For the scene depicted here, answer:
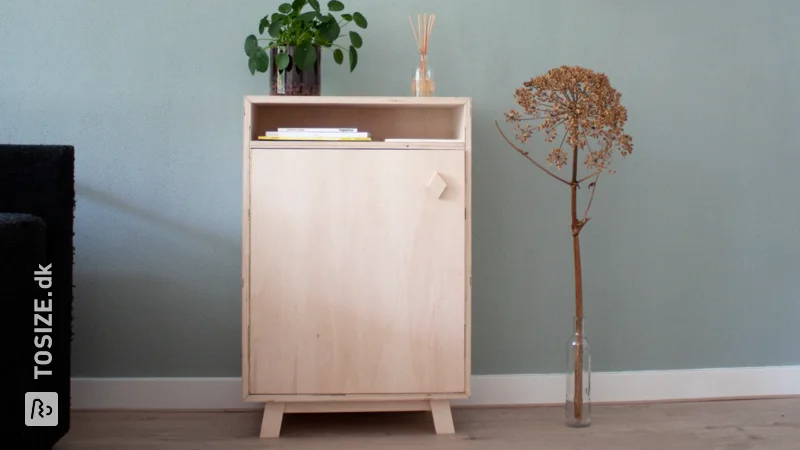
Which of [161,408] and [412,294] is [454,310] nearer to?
[412,294]

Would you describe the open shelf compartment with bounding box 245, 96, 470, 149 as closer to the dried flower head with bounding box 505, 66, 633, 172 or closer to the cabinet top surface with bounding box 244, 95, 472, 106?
the cabinet top surface with bounding box 244, 95, 472, 106

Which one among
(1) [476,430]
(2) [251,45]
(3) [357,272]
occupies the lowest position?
(1) [476,430]

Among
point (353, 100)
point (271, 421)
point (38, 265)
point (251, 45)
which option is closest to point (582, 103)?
point (353, 100)

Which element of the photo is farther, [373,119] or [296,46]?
[373,119]

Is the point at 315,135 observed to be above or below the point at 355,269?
above

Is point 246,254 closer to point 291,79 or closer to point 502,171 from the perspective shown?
point 291,79

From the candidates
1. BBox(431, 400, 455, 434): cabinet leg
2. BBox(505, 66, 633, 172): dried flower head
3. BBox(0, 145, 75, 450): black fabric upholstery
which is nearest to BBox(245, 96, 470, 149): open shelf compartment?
BBox(505, 66, 633, 172): dried flower head

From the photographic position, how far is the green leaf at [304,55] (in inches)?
76.8

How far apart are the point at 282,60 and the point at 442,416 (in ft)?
3.55

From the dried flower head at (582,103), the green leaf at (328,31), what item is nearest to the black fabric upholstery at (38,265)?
the green leaf at (328,31)

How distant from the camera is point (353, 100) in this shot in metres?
1.92

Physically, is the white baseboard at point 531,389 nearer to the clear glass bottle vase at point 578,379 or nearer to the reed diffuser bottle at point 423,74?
the clear glass bottle vase at point 578,379

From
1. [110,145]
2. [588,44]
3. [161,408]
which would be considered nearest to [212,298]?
[161,408]

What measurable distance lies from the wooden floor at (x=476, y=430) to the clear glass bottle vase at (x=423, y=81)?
0.97 m
